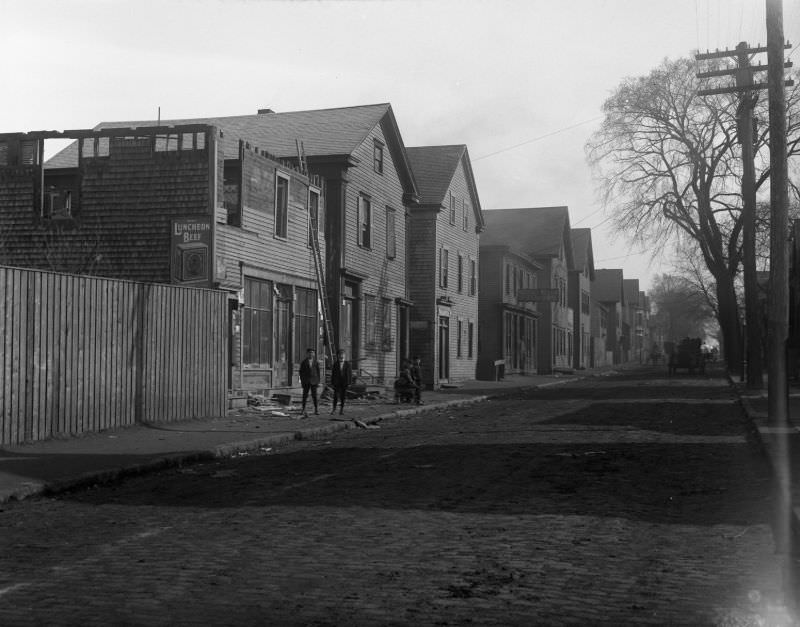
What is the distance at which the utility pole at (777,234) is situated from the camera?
1780cm

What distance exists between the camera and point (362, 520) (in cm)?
839

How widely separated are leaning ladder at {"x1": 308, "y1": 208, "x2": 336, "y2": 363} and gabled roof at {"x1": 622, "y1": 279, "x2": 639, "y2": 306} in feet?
402

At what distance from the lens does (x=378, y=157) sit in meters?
33.5

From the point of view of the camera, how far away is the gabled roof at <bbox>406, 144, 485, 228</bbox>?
4127 centimetres

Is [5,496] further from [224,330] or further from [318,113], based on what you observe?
[318,113]

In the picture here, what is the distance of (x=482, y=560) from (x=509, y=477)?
4.54 metres

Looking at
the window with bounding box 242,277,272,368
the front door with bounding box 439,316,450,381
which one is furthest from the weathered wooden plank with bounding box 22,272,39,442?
the front door with bounding box 439,316,450,381

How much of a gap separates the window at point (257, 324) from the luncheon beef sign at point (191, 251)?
79.9 inches

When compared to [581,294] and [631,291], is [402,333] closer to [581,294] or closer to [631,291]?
[581,294]

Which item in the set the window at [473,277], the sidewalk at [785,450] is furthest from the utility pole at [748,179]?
the window at [473,277]

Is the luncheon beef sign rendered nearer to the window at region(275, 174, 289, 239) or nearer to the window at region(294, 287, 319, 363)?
the window at region(275, 174, 289, 239)

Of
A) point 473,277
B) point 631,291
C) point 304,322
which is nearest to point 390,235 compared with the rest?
point 304,322

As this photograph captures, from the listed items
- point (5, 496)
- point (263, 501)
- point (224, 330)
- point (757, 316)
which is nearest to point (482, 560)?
point (263, 501)

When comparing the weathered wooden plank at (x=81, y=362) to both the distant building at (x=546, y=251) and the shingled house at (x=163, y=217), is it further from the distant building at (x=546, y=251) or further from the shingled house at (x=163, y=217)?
the distant building at (x=546, y=251)
